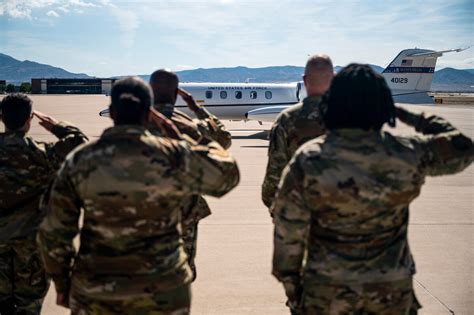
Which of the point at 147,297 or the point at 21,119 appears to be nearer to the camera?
the point at 147,297

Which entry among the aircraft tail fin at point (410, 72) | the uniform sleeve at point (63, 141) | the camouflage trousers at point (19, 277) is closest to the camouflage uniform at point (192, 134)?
the uniform sleeve at point (63, 141)

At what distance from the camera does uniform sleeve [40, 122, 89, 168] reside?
138 inches

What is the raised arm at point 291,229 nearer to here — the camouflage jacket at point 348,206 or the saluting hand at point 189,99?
the camouflage jacket at point 348,206

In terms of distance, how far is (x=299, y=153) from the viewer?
8.32 ft

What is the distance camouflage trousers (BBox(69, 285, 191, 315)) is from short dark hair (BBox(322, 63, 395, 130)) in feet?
3.99

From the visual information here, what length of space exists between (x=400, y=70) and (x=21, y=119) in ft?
119

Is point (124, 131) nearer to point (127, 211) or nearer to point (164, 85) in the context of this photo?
point (127, 211)

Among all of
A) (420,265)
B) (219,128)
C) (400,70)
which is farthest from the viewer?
(400,70)

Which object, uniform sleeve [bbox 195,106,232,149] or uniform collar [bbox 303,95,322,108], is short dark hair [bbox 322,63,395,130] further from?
uniform sleeve [bbox 195,106,232,149]

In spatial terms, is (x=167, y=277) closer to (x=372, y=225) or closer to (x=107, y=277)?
(x=107, y=277)

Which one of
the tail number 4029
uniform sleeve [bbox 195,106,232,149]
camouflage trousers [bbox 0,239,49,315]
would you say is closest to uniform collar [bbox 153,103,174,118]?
uniform sleeve [bbox 195,106,232,149]

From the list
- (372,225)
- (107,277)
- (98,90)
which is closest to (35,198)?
(107,277)

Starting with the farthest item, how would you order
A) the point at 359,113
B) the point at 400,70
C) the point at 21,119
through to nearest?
the point at 400,70
the point at 21,119
the point at 359,113

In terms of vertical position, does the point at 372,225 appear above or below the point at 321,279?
above
